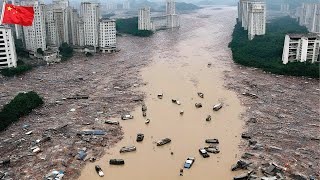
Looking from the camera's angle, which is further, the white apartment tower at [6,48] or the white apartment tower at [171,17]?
the white apartment tower at [171,17]

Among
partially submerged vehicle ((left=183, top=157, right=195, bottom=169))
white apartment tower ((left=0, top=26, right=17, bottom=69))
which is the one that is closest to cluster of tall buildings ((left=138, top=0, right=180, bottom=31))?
white apartment tower ((left=0, top=26, right=17, bottom=69))

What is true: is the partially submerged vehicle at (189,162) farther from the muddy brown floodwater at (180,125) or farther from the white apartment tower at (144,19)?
the white apartment tower at (144,19)

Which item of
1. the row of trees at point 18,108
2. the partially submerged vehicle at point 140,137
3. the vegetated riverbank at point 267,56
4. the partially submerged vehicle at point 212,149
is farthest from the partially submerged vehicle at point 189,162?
the vegetated riverbank at point 267,56

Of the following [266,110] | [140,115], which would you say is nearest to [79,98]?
[140,115]

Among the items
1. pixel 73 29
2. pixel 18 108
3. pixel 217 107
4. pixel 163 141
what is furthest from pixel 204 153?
pixel 73 29

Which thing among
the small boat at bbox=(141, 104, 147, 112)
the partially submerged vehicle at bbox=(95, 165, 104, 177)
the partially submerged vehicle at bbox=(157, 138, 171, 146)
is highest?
the small boat at bbox=(141, 104, 147, 112)

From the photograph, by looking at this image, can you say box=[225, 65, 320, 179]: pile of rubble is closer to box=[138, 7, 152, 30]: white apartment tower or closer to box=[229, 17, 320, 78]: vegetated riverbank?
box=[229, 17, 320, 78]: vegetated riverbank
